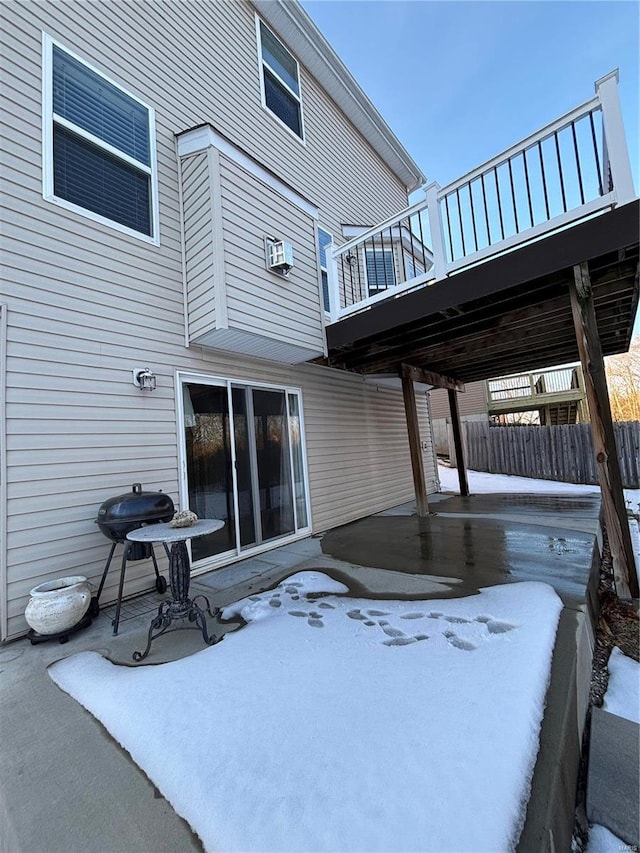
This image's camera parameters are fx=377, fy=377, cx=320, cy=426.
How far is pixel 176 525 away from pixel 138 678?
959 mm

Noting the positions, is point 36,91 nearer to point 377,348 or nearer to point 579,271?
point 377,348

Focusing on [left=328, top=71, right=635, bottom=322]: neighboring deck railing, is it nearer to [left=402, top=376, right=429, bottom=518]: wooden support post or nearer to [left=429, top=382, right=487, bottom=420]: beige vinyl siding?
[left=402, top=376, right=429, bottom=518]: wooden support post

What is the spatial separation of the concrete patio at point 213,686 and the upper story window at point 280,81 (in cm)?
664

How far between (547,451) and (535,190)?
317 inches

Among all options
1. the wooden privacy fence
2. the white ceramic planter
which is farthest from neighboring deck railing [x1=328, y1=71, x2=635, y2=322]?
the wooden privacy fence

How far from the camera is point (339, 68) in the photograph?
265 inches

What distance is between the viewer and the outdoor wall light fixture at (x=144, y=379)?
12.2 ft

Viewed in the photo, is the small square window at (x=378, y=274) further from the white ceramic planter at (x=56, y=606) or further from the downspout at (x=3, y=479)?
the white ceramic planter at (x=56, y=606)

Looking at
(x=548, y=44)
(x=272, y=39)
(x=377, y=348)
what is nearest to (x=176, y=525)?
(x=377, y=348)

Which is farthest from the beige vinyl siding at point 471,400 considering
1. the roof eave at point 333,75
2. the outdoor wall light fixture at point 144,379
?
the outdoor wall light fixture at point 144,379

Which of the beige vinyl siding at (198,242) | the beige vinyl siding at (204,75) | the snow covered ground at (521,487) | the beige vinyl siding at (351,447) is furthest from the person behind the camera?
the snow covered ground at (521,487)

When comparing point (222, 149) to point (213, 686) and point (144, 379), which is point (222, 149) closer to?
point (144, 379)

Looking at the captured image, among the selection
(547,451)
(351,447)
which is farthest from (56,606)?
(547,451)

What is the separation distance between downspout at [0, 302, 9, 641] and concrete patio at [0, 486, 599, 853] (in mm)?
281
